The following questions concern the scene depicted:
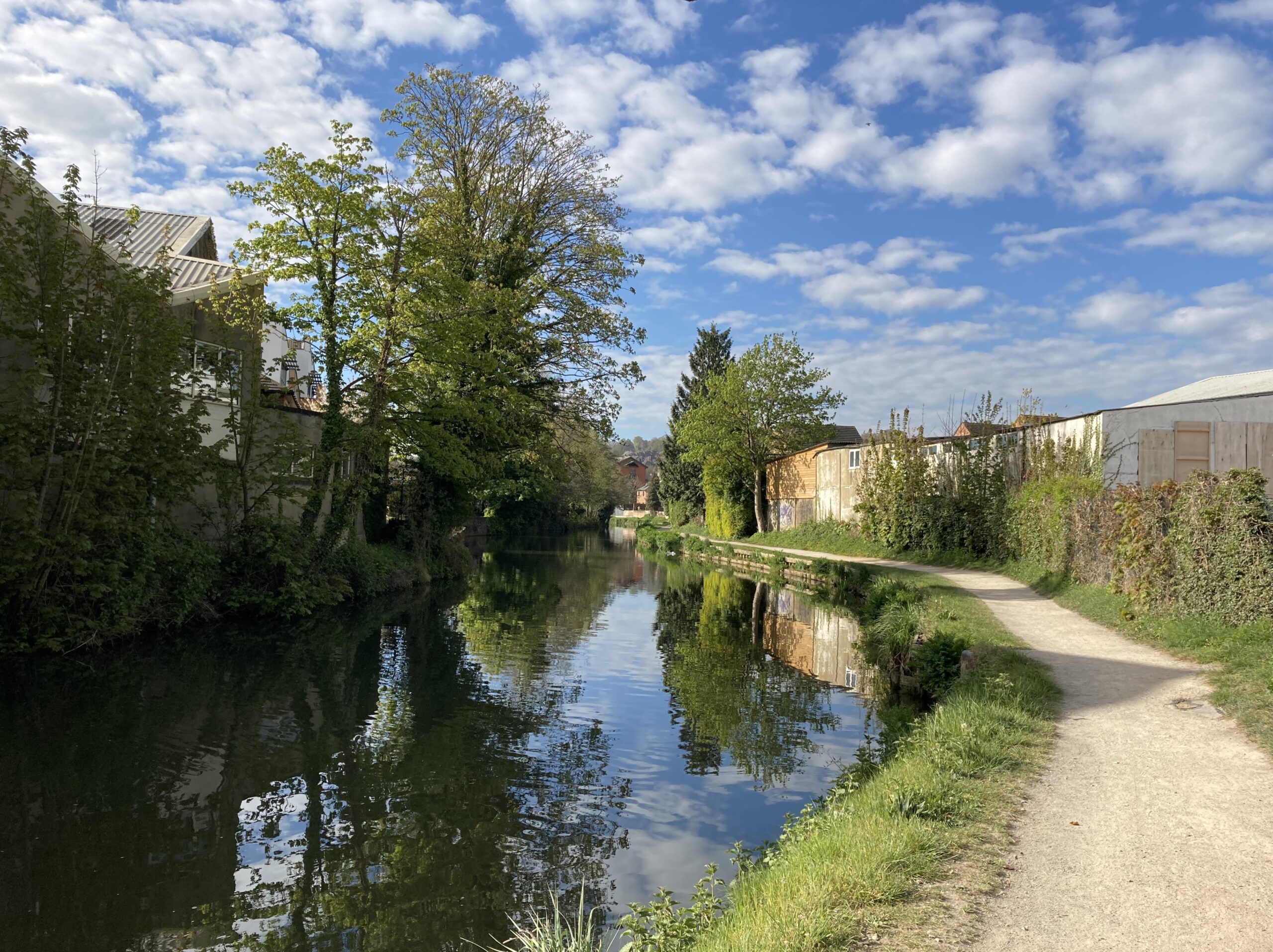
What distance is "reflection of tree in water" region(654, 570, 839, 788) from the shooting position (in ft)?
29.5

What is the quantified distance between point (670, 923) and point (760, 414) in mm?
39681

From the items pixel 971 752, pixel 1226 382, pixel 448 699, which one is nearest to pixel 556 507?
pixel 1226 382

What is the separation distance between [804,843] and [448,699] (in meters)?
7.05

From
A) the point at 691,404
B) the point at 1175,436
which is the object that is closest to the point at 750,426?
the point at 691,404

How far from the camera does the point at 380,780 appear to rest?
313 inches

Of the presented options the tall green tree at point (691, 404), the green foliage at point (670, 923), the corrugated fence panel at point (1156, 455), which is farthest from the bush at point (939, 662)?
the tall green tree at point (691, 404)

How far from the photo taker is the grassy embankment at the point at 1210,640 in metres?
7.41

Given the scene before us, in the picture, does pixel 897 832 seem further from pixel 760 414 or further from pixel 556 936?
pixel 760 414

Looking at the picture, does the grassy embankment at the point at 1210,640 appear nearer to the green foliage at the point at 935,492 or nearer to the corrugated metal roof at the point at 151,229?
the green foliage at the point at 935,492

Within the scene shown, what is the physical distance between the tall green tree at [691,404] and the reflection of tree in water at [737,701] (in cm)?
3672

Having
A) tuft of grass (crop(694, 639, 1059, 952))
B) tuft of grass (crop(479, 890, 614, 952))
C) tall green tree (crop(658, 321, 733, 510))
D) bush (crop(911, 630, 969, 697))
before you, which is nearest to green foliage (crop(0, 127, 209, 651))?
tuft of grass (crop(479, 890, 614, 952))

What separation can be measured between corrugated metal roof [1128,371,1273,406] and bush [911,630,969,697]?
13571 millimetres

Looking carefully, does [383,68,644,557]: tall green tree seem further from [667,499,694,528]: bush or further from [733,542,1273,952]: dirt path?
[667,499,694,528]: bush

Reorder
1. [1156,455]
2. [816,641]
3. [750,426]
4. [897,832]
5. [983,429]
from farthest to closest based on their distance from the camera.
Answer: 1. [750,426]
2. [983,429]
3. [1156,455]
4. [816,641]
5. [897,832]
